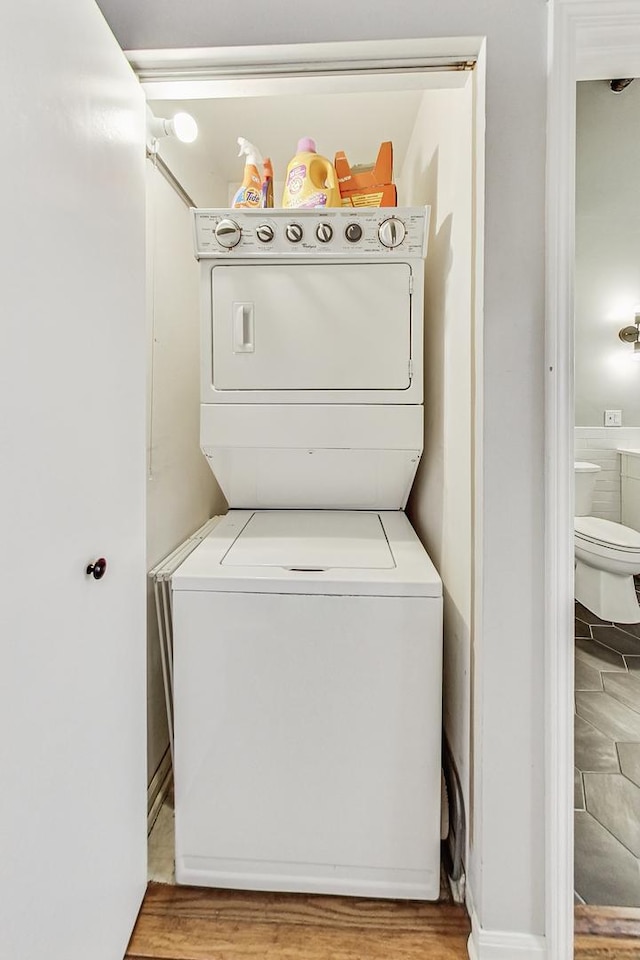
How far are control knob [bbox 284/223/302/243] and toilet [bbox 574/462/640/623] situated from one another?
1.85 m

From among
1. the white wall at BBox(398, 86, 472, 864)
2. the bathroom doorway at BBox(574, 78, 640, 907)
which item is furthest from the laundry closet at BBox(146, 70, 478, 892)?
the bathroom doorway at BBox(574, 78, 640, 907)

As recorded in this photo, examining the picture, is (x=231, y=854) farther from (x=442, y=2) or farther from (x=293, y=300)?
(x=442, y=2)

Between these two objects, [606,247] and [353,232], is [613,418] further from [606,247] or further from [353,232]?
[353,232]

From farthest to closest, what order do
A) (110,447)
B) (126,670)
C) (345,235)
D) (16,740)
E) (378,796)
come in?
(345,235) → (378,796) → (126,670) → (110,447) → (16,740)

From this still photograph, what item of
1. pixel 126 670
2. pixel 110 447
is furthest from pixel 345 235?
pixel 126 670

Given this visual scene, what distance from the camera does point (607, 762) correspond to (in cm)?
183

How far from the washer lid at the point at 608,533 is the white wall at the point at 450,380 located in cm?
108

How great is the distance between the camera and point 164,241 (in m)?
1.72

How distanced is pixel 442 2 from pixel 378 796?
2014 mm

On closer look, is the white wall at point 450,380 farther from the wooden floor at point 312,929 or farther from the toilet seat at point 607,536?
the toilet seat at point 607,536

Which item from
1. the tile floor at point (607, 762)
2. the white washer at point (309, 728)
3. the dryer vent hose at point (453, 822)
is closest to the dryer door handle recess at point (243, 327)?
the white washer at point (309, 728)

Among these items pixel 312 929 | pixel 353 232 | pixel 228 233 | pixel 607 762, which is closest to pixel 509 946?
pixel 312 929

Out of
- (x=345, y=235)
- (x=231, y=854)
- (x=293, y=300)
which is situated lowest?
(x=231, y=854)

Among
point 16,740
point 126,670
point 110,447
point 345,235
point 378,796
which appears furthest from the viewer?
point 345,235
